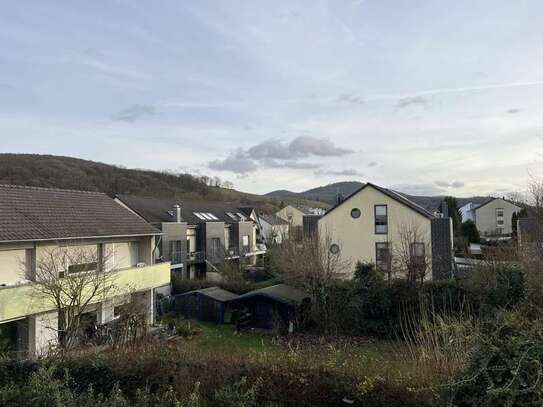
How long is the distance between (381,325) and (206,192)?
70.1 meters

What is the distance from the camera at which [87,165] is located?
81.5 meters

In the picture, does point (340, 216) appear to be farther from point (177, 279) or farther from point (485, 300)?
point (485, 300)

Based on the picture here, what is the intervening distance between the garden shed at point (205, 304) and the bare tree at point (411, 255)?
8664 millimetres

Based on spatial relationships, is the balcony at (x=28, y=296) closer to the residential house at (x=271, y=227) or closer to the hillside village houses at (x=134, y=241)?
the hillside village houses at (x=134, y=241)

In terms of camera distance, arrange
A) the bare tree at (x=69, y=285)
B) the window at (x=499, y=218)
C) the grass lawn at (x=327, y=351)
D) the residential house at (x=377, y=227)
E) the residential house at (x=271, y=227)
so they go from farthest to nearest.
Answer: the window at (x=499, y=218)
the residential house at (x=271, y=227)
the residential house at (x=377, y=227)
the bare tree at (x=69, y=285)
the grass lawn at (x=327, y=351)

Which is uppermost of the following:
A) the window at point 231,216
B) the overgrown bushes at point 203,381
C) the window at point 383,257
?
the window at point 231,216

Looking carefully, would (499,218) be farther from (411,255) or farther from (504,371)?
(504,371)

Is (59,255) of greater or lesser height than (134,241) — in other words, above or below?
below

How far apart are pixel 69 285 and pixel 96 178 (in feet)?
197

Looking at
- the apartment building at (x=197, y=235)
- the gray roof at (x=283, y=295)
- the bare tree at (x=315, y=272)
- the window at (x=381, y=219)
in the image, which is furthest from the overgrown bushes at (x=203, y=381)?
the window at (x=381, y=219)

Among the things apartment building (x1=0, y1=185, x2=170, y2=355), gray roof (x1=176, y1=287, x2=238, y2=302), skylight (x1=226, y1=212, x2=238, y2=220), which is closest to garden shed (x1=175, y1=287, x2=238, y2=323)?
gray roof (x1=176, y1=287, x2=238, y2=302)

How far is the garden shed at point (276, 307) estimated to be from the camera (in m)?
21.2

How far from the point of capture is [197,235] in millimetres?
38094

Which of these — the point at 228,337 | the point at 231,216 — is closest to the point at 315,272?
the point at 228,337
